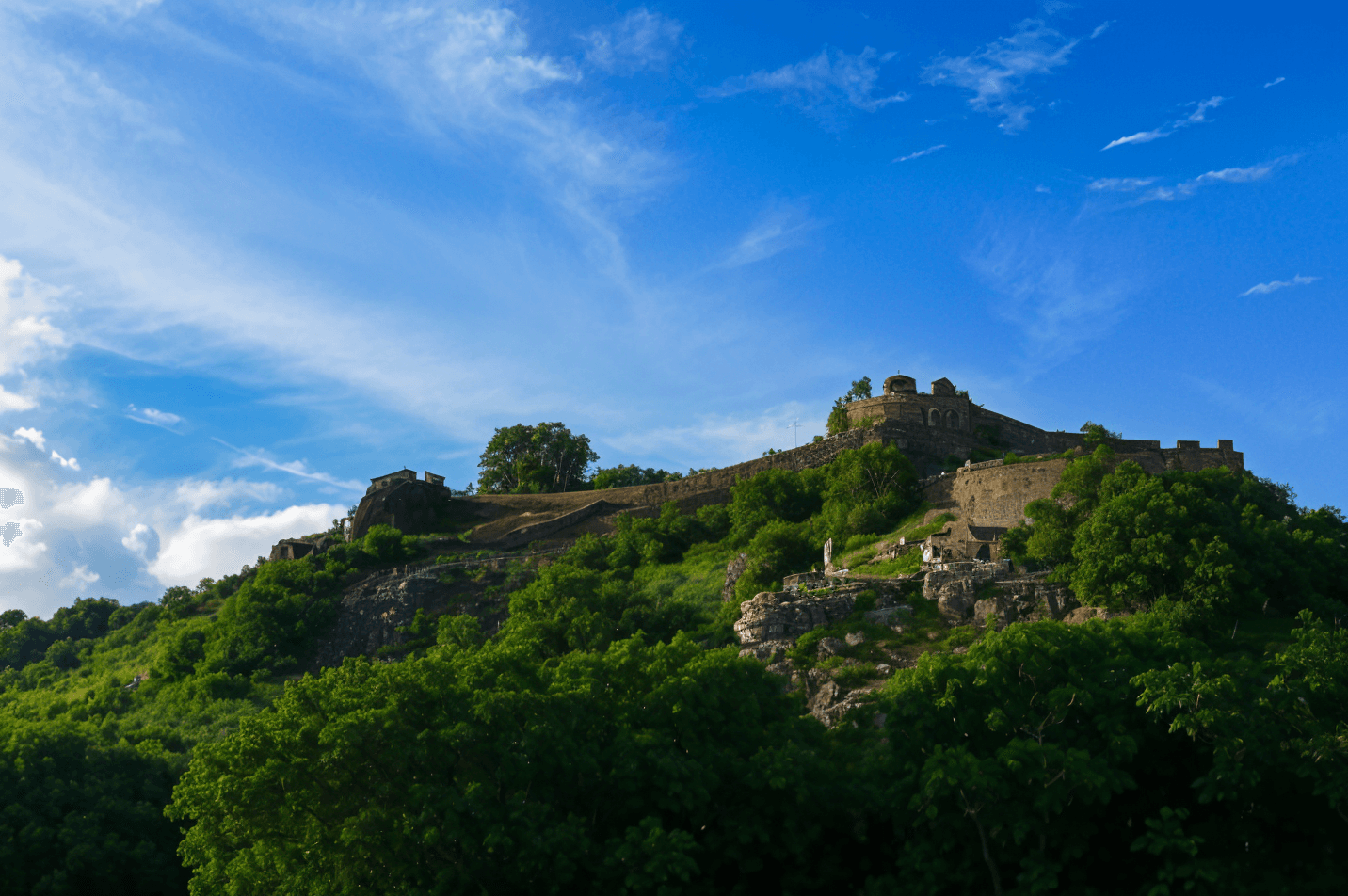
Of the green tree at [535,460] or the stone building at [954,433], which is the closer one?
the stone building at [954,433]

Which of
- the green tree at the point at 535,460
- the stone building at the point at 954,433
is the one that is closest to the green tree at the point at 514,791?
the stone building at the point at 954,433

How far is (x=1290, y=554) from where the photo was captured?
137 feet

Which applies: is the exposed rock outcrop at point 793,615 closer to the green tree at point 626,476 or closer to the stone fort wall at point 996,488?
the stone fort wall at point 996,488

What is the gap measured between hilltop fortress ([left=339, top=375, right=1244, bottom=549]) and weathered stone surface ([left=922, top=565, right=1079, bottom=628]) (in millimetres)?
16100

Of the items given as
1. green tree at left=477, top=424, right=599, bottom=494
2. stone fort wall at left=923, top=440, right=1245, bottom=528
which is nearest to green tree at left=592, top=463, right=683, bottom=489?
green tree at left=477, top=424, right=599, bottom=494

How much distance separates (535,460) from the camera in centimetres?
9656

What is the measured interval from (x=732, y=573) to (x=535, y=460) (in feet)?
150

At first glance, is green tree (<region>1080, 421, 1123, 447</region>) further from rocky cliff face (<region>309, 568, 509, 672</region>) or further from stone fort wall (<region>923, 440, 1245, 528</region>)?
rocky cliff face (<region>309, 568, 509, 672</region>)

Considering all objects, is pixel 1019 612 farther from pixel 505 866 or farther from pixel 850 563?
pixel 505 866

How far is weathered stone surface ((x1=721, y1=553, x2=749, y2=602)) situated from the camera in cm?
5258

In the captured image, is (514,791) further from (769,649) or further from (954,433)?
(954,433)

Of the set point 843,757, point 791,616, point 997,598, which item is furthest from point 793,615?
point 843,757

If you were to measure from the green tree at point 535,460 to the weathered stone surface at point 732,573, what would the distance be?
40.9m

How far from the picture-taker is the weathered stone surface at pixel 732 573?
173 ft
